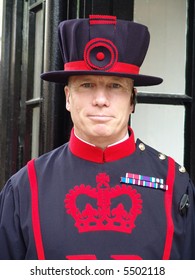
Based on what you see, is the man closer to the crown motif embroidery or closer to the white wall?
the crown motif embroidery

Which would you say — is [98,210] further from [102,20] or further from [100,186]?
[102,20]

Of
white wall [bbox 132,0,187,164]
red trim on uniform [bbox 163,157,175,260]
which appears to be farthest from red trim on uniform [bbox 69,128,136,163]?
white wall [bbox 132,0,187,164]

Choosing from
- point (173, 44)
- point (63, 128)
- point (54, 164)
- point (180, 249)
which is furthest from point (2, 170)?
point (180, 249)

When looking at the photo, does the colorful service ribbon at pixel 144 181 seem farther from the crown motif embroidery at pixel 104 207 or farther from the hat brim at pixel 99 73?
the hat brim at pixel 99 73

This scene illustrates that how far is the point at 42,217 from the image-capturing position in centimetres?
223

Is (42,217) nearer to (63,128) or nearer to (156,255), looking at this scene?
(156,255)

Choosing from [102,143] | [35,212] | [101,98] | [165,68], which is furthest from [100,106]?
[165,68]

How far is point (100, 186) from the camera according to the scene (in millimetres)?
2258

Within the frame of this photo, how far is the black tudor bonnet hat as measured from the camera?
225cm

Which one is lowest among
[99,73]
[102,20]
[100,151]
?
[100,151]

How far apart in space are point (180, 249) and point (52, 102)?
1288mm

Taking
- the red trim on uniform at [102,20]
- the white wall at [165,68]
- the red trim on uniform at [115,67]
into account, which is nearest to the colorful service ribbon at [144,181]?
the red trim on uniform at [115,67]

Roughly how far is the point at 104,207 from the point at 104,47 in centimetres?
65

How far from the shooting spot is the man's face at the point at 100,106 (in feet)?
7.19
